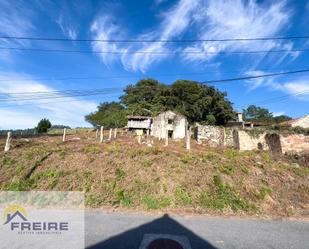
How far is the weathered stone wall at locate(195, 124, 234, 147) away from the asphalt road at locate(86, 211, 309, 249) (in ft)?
51.4

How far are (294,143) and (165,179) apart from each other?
15806mm

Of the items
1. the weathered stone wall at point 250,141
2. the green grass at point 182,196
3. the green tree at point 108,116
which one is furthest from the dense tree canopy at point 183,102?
the green grass at point 182,196

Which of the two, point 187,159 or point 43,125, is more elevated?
point 43,125

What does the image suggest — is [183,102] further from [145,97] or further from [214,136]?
[214,136]

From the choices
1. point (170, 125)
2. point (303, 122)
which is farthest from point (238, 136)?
point (303, 122)

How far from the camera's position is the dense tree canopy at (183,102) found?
111 feet

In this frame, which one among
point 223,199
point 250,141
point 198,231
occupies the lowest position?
point 198,231

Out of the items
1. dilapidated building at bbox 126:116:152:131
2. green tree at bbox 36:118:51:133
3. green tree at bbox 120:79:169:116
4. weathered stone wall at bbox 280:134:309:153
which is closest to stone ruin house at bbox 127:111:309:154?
weathered stone wall at bbox 280:134:309:153

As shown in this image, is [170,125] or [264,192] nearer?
[264,192]

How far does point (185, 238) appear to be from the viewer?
416 cm

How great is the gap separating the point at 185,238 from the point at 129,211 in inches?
91.8

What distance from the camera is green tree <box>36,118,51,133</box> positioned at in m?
43.5

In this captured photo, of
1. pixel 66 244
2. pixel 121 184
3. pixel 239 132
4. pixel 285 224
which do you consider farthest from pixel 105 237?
pixel 239 132

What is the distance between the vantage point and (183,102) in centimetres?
3641
